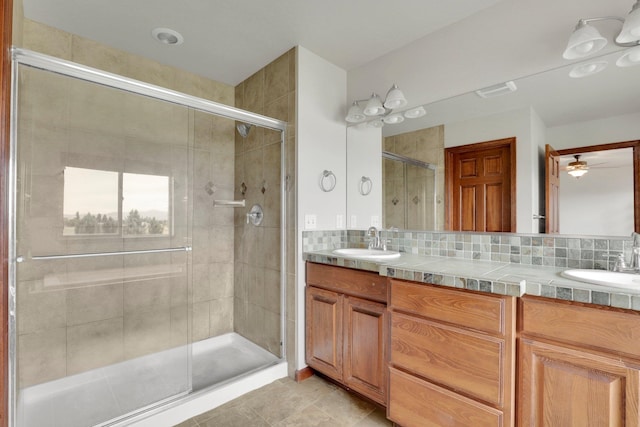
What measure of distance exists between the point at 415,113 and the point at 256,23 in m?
1.25

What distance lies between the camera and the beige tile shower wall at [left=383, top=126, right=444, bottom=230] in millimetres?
2107

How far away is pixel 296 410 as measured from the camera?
1849 millimetres

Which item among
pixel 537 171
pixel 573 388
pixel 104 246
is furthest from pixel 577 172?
pixel 104 246

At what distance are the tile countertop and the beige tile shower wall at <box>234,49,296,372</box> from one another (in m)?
0.77

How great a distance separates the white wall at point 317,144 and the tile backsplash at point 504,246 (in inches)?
8.1

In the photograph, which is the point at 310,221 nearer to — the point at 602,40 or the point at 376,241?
the point at 376,241

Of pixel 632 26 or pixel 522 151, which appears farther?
pixel 522 151

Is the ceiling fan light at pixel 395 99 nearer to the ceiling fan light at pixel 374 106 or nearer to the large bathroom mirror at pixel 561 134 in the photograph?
the ceiling fan light at pixel 374 106

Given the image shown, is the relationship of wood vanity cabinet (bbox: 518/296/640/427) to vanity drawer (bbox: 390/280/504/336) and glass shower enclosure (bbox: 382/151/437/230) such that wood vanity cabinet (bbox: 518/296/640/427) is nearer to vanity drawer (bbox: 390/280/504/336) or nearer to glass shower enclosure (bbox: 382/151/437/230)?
vanity drawer (bbox: 390/280/504/336)

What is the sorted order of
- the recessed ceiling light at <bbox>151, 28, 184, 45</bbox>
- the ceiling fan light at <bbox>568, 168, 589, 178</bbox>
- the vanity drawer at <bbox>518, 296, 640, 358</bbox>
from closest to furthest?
the vanity drawer at <bbox>518, 296, 640, 358</bbox> < the ceiling fan light at <bbox>568, 168, 589, 178</bbox> < the recessed ceiling light at <bbox>151, 28, 184, 45</bbox>

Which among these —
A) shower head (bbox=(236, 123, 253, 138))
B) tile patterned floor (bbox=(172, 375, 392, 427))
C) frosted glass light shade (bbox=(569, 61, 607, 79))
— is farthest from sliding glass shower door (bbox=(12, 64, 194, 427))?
frosted glass light shade (bbox=(569, 61, 607, 79))

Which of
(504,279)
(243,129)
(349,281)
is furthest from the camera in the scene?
(243,129)

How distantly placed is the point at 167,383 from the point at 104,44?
245 cm

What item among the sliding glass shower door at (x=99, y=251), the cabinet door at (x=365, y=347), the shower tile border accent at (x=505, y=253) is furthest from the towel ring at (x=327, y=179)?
the sliding glass shower door at (x=99, y=251)
